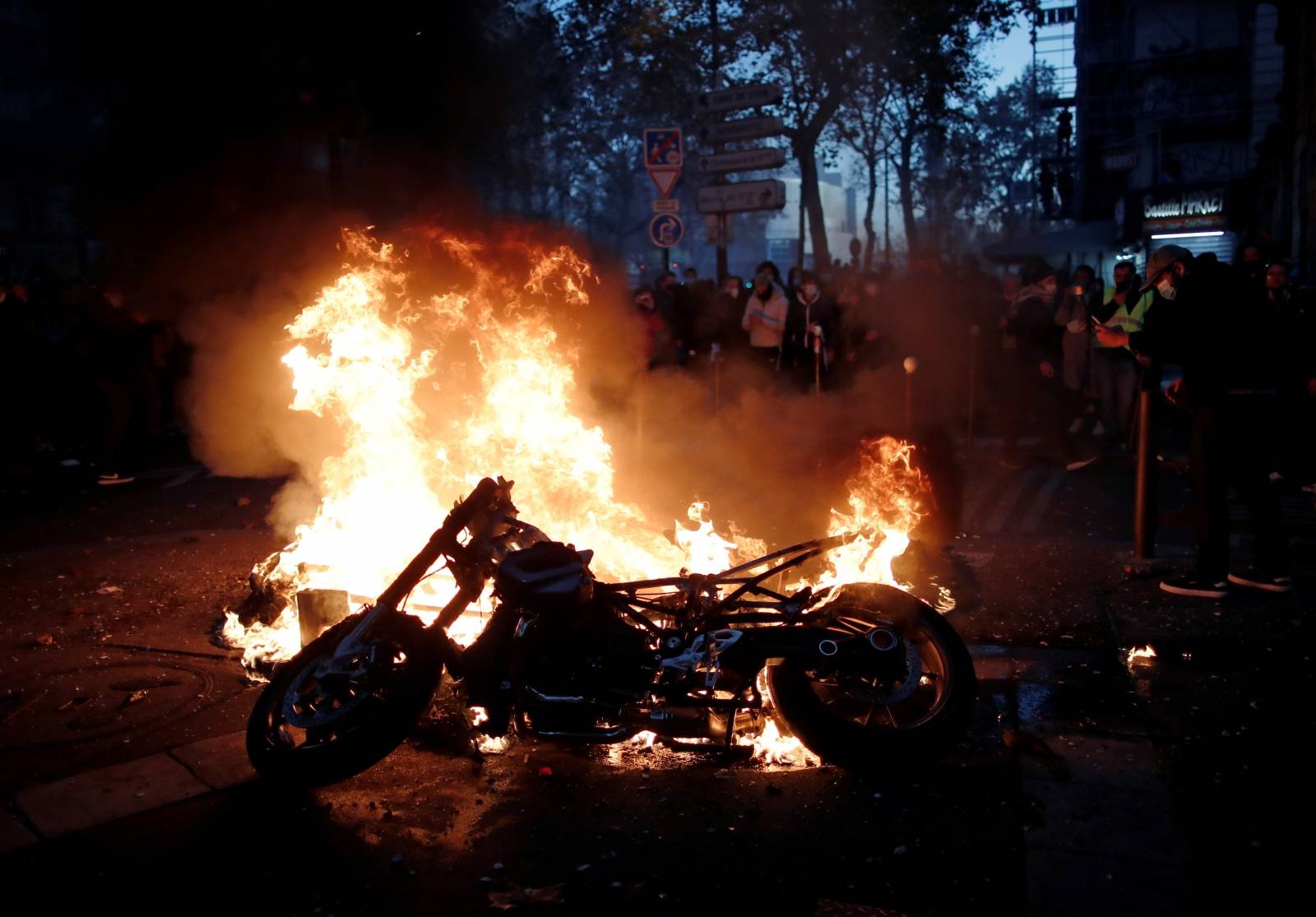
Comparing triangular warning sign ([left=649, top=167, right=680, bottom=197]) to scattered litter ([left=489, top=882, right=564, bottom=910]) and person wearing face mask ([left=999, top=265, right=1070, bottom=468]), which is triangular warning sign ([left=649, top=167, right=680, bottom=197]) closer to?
person wearing face mask ([left=999, top=265, right=1070, bottom=468])

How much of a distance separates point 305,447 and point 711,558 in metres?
5.86

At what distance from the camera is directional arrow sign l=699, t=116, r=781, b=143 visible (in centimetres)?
1564

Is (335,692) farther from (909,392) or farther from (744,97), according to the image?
(744,97)

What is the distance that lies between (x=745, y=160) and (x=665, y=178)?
1.37m

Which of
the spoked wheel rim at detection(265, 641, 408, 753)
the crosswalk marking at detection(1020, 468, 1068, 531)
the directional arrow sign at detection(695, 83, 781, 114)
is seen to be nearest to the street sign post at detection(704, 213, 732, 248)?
the directional arrow sign at detection(695, 83, 781, 114)

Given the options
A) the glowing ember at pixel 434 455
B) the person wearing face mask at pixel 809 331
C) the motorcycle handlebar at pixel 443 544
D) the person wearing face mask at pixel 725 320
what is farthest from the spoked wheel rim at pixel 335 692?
the person wearing face mask at pixel 725 320

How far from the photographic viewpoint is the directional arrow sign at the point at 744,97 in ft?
51.2

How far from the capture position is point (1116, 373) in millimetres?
12562

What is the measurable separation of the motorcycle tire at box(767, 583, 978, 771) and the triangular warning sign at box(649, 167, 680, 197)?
11.4 metres

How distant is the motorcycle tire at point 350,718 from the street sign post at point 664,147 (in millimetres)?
11408

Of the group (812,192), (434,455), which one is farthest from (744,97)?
(812,192)

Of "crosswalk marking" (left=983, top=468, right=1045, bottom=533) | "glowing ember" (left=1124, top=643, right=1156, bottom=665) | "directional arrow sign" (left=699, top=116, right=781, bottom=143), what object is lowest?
"glowing ember" (left=1124, top=643, right=1156, bottom=665)

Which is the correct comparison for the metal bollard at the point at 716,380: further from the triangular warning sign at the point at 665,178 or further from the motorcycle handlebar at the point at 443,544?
the motorcycle handlebar at the point at 443,544

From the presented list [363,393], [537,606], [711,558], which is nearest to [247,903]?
[537,606]
